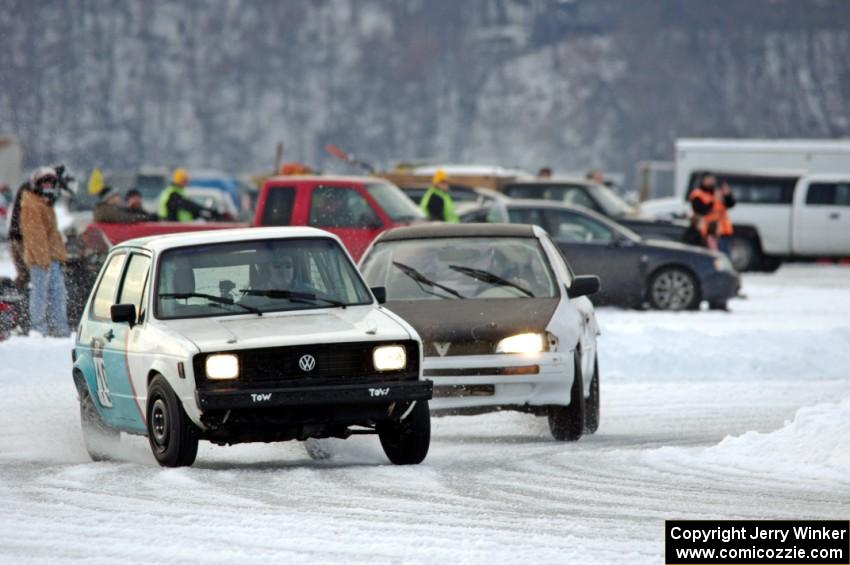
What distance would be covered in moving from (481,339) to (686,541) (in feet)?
13.9

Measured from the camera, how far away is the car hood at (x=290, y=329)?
380 inches

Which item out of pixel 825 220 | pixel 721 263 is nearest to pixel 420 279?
pixel 721 263

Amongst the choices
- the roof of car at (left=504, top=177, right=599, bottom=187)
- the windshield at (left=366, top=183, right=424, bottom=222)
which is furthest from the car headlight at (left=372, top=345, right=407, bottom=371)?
the roof of car at (left=504, top=177, right=599, bottom=187)

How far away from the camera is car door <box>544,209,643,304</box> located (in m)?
23.6

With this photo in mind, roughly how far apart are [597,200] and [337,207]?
25.4 ft

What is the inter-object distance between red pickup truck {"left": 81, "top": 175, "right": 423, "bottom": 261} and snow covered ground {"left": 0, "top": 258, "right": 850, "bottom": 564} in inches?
286

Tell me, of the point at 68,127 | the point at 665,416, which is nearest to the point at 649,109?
the point at 68,127

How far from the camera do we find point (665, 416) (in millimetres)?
13406

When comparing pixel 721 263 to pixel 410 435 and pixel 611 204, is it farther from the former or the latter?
pixel 410 435

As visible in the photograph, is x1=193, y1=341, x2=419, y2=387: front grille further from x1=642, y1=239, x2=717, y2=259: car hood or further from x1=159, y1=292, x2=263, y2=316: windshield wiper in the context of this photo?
x1=642, y1=239, x2=717, y2=259: car hood

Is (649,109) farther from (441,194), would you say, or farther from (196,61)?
(441,194)

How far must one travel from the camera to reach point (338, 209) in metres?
22.6

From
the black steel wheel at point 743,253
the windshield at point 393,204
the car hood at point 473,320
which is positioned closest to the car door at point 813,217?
the black steel wheel at point 743,253

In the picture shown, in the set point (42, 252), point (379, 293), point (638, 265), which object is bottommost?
point (638, 265)
